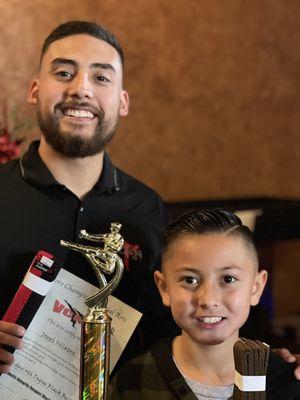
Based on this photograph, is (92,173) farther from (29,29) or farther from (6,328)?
(29,29)

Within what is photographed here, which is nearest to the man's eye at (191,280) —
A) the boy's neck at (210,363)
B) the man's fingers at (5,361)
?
the boy's neck at (210,363)

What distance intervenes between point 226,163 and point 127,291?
1.86 m

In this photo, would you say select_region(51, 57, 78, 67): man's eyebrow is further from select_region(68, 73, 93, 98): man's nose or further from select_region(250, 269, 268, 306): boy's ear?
select_region(250, 269, 268, 306): boy's ear

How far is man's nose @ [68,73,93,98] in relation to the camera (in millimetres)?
1253

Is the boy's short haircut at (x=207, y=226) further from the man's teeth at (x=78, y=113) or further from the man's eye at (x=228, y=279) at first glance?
the man's teeth at (x=78, y=113)

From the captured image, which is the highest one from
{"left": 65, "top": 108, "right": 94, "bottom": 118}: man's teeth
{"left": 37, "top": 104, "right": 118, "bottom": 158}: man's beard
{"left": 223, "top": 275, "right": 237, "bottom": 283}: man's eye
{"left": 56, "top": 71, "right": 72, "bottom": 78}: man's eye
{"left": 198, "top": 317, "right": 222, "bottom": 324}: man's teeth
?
{"left": 56, "top": 71, "right": 72, "bottom": 78}: man's eye

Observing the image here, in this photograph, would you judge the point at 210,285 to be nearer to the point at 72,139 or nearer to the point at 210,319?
the point at 210,319

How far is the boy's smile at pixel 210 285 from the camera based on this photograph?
3.21 feet

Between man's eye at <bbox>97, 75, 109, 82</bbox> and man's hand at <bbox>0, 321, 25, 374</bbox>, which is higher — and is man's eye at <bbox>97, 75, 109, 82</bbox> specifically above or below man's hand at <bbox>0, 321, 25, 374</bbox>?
above

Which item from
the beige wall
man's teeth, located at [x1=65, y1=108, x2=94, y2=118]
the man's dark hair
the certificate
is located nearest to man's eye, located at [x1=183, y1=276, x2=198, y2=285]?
the certificate

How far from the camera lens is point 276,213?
8.04 ft

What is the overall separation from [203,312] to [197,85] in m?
2.09

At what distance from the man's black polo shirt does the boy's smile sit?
29cm

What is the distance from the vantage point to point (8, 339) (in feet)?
3.55
